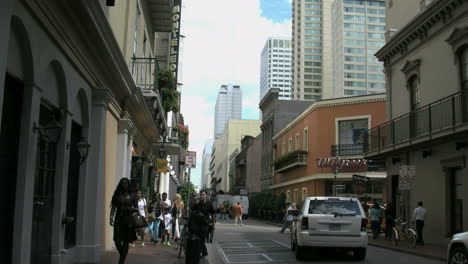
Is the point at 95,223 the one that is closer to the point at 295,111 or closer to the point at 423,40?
the point at 423,40

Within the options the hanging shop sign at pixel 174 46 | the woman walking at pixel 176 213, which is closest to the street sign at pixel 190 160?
the woman walking at pixel 176 213

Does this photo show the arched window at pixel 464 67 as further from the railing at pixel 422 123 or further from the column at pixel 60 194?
the column at pixel 60 194

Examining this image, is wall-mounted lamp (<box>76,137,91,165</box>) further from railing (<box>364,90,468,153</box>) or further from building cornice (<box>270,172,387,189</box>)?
building cornice (<box>270,172,387,189</box>)

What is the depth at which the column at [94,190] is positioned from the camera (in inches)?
439

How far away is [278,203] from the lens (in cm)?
4397

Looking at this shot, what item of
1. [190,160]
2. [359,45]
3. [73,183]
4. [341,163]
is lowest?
[73,183]

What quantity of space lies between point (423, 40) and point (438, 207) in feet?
22.9

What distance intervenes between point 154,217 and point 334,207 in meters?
6.40

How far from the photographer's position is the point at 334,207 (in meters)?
13.7

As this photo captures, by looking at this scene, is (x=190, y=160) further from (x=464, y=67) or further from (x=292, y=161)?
(x=292, y=161)

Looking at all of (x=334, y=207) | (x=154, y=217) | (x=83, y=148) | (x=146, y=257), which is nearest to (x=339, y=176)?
(x=154, y=217)

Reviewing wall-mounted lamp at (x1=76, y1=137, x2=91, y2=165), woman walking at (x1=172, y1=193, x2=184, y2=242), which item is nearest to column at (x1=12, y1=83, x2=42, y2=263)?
wall-mounted lamp at (x1=76, y1=137, x2=91, y2=165)

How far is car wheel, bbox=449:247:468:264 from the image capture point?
905cm

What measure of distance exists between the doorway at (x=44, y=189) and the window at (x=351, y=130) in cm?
3021
